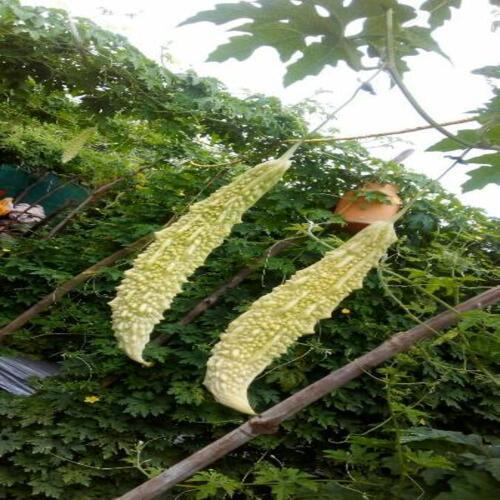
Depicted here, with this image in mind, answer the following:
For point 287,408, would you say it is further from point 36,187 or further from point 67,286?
point 36,187

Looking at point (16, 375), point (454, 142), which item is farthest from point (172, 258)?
point (16, 375)

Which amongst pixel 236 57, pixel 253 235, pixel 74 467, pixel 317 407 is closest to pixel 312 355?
pixel 317 407

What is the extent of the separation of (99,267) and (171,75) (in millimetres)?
1023

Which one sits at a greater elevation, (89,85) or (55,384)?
(89,85)

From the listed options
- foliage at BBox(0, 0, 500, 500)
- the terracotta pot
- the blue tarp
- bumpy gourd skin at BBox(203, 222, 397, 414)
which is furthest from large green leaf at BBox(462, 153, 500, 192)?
Result: the blue tarp

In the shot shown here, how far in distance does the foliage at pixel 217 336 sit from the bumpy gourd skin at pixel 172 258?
1.24m

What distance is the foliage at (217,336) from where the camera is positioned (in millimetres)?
2443

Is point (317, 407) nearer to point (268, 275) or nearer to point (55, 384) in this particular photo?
point (268, 275)

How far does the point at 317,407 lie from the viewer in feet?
8.22

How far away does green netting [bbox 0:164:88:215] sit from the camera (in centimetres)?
513

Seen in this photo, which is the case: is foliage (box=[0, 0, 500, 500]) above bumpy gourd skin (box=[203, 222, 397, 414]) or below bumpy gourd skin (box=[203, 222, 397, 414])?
below

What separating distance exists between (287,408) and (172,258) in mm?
349

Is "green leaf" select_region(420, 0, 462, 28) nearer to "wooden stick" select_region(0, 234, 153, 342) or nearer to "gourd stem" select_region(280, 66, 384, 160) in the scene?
"gourd stem" select_region(280, 66, 384, 160)

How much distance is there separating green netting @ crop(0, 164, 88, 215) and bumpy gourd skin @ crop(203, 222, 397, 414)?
449 centimetres
